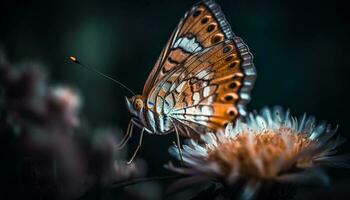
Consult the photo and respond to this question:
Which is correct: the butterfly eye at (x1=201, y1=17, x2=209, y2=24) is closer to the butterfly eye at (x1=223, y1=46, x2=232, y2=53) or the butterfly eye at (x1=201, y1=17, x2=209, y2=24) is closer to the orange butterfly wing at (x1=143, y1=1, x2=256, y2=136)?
the orange butterfly wing at (x1=143, y1=1, x2=256, y2=136)

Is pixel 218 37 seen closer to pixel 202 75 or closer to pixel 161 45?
pixel 202 75

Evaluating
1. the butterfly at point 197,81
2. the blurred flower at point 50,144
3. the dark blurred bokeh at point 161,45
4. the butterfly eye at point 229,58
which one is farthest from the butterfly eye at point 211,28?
the dark blurred bokeh at point 161,45

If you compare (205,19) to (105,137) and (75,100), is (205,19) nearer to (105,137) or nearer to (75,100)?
(75,100)

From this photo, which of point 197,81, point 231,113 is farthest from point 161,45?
point 231,113

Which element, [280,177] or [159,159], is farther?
[159,159]

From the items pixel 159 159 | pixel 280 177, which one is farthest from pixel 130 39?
pixel 280 177

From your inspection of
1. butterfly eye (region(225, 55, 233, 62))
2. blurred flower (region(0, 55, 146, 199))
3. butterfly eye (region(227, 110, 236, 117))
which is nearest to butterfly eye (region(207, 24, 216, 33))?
butterfly eye (region(225, 55, 233, 62))
